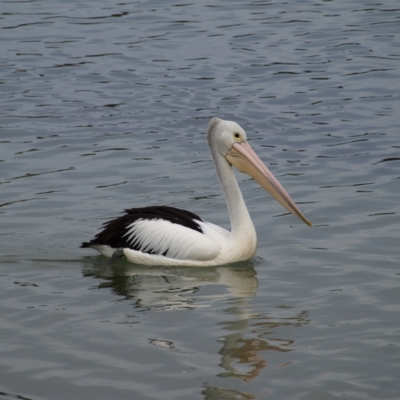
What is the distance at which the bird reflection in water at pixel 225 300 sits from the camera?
4.52 meters

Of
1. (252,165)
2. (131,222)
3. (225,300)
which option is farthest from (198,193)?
(225,300)

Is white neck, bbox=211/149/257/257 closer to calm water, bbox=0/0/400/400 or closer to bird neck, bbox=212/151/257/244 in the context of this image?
bird neck, bbox=212/151/257/244

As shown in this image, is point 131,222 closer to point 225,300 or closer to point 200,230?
point 200,230

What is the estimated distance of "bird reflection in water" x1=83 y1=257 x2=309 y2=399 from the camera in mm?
4523

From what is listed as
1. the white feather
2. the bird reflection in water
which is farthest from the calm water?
the white feather

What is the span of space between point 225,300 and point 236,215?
3.21 feet

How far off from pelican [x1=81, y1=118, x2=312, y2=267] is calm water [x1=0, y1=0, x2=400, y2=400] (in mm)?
114

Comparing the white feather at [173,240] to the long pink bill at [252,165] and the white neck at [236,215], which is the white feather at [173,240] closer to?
the white neck at [236,215]

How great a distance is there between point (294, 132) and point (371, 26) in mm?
4419

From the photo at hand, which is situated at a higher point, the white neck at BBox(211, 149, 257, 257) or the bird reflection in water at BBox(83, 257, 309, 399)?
the white neck at BBox(211, 149, 257, 257)

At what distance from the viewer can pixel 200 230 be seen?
6.22 meters

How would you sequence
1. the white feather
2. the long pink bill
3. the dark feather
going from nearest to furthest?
the white feather → the dark feather → the long pink bill

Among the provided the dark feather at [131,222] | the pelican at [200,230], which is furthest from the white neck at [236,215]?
the dark feather at [131,222]

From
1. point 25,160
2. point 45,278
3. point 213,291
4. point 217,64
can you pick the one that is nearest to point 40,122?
point 25,160
